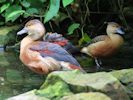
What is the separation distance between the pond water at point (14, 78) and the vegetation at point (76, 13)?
845 millimetres

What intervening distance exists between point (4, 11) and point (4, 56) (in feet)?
4.08

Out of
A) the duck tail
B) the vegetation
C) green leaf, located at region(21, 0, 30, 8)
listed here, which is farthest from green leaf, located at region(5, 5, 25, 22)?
the duck tail

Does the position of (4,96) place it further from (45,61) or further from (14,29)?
(14,29)

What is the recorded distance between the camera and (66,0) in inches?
247

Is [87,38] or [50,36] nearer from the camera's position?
[50,36]

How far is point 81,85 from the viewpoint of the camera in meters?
4.53

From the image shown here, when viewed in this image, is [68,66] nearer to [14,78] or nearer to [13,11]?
[14,78]

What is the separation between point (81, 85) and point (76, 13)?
162 inches

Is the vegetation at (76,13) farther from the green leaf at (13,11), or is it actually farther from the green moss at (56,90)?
the green moss at (56,90)

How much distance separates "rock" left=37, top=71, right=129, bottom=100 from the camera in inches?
176

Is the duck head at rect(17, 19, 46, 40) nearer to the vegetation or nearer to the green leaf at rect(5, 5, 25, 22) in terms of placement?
the vegetation

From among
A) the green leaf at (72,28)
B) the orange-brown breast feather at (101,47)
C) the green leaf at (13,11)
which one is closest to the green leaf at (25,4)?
the green leaf at (13,11)

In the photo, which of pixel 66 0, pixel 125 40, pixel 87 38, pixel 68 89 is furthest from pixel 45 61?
pixel 125 40

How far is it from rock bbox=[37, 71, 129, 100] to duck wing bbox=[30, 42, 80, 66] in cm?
115
